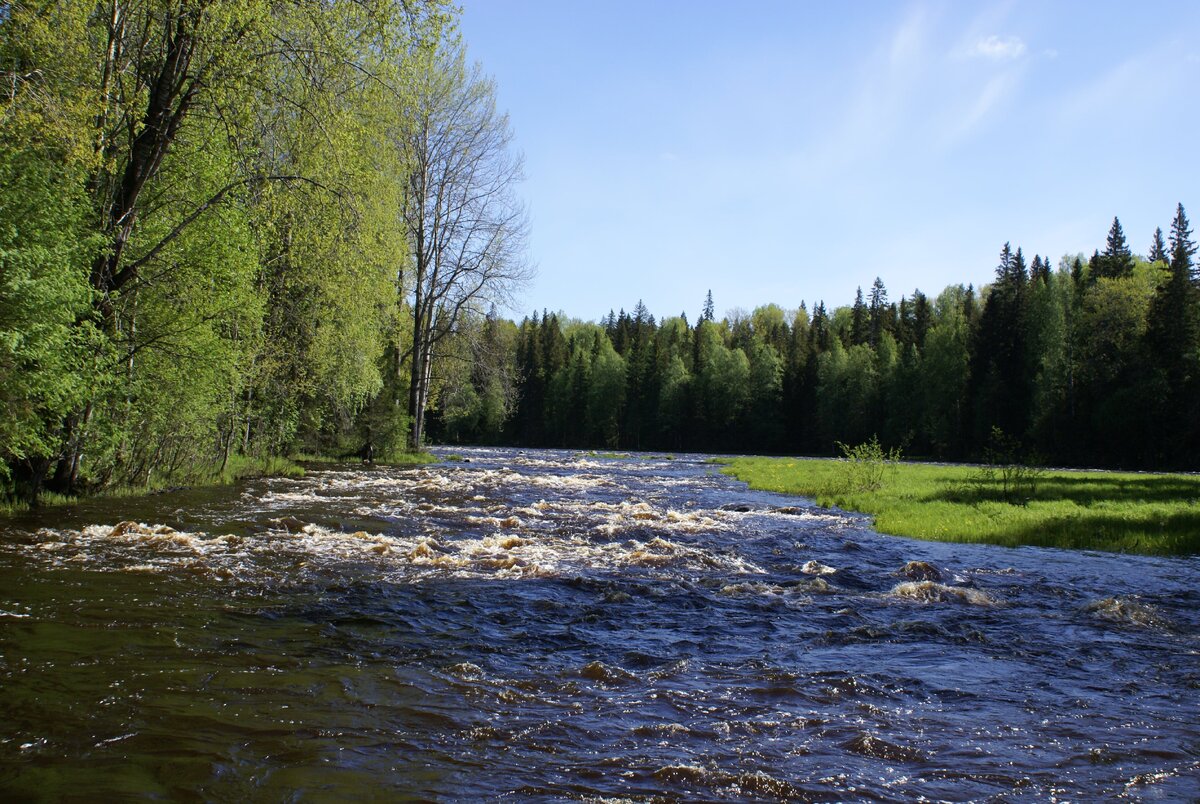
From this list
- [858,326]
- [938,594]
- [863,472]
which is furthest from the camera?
[858,326]

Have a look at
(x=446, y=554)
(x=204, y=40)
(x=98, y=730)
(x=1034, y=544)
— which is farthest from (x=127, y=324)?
(x=1034, y=544)

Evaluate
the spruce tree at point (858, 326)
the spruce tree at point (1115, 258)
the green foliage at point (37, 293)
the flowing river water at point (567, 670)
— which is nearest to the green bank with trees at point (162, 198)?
the green foliage at point (37, 293)

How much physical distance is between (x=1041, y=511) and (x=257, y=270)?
23.0m

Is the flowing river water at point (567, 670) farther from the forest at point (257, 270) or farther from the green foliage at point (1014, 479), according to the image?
the green foliage at point (1014, 479)

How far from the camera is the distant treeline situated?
5125cm

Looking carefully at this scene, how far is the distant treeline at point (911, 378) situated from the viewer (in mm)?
51250

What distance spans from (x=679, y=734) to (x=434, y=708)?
6.40 ft

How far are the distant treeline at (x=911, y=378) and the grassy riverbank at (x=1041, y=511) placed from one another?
89.8 inches

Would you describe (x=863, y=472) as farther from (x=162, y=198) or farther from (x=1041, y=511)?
(x=162, y=198)

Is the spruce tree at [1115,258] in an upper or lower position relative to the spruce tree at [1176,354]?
upper

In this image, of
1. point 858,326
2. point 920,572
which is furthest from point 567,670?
point 858,326

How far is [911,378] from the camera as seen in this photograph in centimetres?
8012

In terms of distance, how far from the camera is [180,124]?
579 inches

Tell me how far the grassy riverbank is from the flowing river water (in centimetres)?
243
